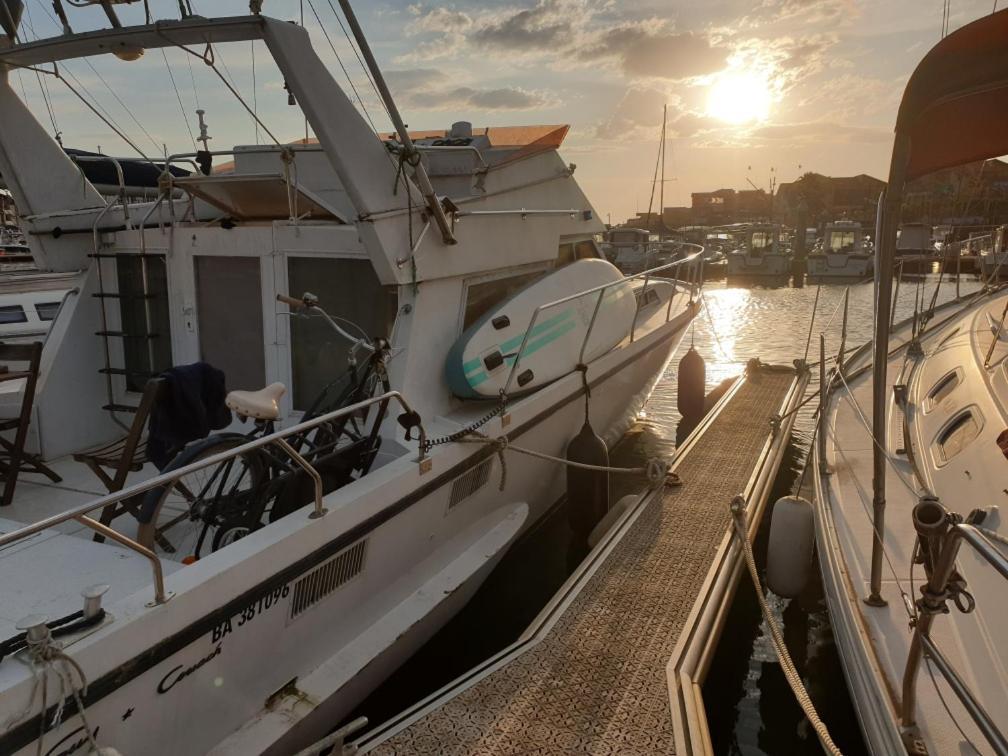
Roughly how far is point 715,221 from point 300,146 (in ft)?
310

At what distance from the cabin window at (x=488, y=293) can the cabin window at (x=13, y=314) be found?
12149mm

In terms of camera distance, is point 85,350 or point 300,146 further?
point 300,146

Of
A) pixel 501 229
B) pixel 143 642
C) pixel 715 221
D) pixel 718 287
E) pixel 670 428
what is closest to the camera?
pixel 143 642

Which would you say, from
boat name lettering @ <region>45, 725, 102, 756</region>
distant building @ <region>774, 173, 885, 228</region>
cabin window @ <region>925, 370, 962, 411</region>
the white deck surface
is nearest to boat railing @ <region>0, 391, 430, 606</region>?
boat name lettering @ <region>45, 725, 102, 756</region>

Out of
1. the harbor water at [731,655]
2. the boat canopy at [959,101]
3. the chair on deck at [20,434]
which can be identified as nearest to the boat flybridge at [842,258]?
the harbor water at [731,655]

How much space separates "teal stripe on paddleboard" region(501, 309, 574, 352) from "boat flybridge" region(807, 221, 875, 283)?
3119cm

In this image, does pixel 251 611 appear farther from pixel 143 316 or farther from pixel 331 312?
pixel 143 316

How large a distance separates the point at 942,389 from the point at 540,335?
382 centimetres

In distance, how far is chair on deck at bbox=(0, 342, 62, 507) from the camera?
15.6 ft

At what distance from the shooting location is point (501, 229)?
6.32 m

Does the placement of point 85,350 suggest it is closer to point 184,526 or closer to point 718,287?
point 184,526

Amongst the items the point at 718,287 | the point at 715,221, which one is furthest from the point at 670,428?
the point at 715,221

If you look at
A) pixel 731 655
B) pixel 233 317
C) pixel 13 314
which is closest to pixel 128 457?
pixel 233 317

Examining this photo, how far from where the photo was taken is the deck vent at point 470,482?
4.97 meters
